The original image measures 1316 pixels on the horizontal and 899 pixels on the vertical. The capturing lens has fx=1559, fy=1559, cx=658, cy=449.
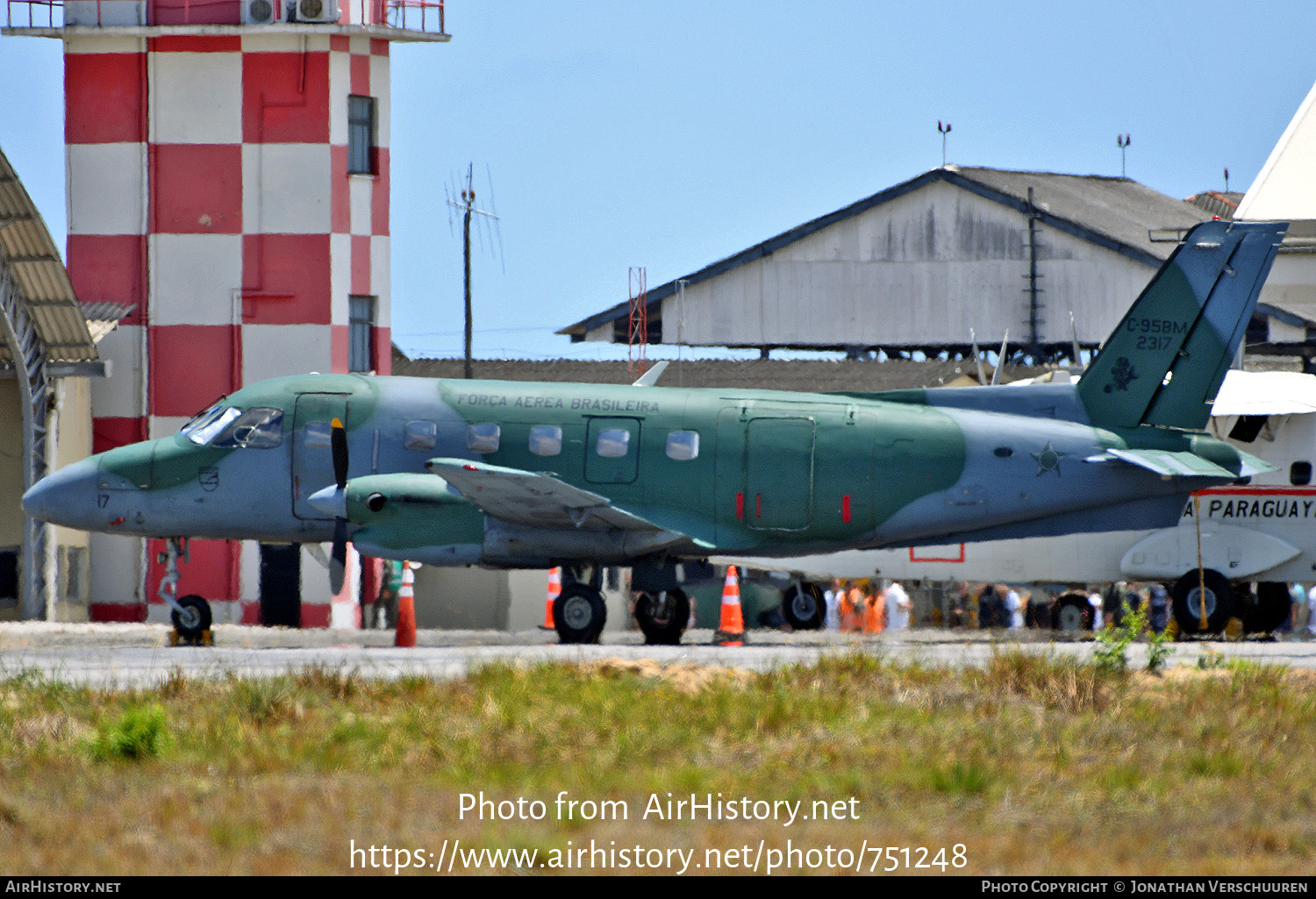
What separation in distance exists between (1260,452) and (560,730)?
52.1 feet

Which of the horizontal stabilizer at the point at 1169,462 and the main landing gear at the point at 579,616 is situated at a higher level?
the horizontal stabilizer at the point at 1169,462

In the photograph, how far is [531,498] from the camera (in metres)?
19.1

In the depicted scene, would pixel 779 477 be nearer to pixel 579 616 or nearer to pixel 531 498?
pixel 579 616

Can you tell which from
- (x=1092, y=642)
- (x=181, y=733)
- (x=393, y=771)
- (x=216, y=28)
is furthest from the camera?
(x=216, y=28)

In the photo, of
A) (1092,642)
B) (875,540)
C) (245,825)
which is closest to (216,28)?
(875,540)

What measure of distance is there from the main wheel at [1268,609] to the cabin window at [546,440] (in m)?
11.8

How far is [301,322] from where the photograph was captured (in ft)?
95.9

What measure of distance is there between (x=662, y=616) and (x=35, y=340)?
1248 centimetres

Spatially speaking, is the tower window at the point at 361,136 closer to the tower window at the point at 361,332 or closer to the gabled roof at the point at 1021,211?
the tower window at the point at 361,332

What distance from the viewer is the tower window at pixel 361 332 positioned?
30.0m

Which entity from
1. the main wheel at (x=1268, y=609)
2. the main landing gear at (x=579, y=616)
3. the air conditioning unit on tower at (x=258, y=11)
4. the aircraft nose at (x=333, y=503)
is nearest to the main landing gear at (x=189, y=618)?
the aircraft nose at (x=333, y=503)

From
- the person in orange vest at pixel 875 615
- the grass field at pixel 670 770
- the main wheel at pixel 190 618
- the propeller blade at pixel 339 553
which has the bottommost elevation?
the person in orange vest at pixel 875 615
